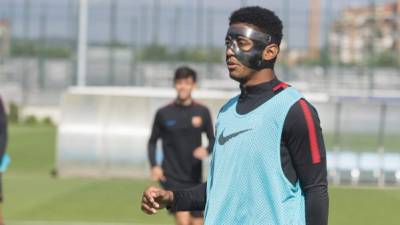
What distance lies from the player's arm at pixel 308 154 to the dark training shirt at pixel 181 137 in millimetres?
6172

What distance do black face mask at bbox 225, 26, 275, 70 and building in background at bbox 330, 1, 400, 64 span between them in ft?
133

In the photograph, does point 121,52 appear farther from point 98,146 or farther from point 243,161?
point 243,161

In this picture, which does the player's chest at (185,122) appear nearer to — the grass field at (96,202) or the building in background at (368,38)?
the grass field at (96,202)

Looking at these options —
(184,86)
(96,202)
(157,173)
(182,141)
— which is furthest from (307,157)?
(96,202)

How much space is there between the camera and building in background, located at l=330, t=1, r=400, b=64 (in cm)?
4741

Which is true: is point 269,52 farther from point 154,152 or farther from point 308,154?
point 154,152

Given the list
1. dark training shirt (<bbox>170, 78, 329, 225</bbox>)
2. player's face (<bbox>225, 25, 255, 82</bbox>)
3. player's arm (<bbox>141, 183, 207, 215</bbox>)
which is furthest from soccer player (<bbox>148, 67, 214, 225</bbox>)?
dark training shirt (<bbox>170, 78, 329, 225</bbox>)

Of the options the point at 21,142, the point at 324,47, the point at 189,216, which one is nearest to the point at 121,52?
the point at 324,47

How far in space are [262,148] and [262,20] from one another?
1.98 feet

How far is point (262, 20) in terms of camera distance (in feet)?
14.6

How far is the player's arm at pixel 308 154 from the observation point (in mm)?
4230

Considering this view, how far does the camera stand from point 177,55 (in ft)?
154

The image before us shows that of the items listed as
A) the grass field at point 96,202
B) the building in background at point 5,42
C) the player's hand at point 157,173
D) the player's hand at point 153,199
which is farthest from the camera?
the building in background at point 5,42

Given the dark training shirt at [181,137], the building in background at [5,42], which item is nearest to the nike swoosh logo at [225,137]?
the dark training shirt at [181,137]
